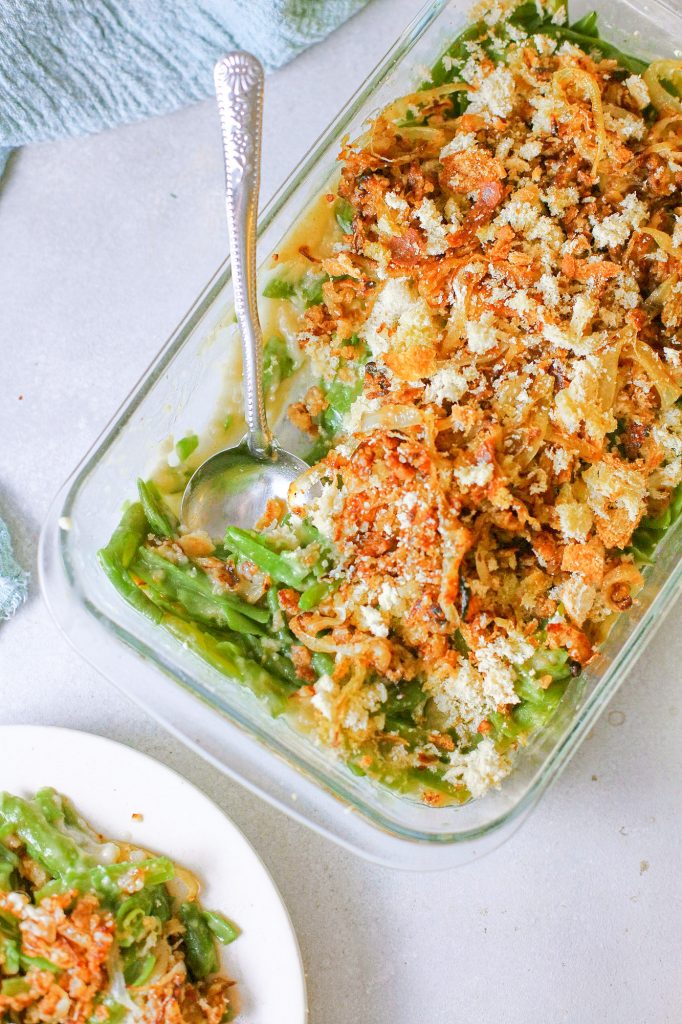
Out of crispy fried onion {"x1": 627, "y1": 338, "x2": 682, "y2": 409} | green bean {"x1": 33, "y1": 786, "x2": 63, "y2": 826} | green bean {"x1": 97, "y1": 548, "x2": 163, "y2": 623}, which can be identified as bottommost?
green bean {"x1": 33, "y1": 786, "x2": 63, "y2": 826}

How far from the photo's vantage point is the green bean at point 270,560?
1878 mm

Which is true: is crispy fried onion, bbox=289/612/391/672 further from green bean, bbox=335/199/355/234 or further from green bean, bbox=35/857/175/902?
green bean, bbox=335/199/355/234

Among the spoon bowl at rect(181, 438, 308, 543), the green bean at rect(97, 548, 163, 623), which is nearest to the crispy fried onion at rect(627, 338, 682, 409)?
the spoon bowl at rect(181, 438, 308, 543)

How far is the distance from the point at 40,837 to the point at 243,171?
1.42 metres

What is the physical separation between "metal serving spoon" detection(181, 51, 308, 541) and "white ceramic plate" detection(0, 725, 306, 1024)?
1.85ft

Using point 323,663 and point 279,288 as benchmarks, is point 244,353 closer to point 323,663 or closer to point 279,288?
point 279,288

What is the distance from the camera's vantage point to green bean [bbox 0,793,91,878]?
204 centimetres

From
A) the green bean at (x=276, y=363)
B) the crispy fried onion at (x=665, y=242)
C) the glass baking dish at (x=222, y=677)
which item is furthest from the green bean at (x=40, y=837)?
the crispy fried onion at (x=665, y=242)

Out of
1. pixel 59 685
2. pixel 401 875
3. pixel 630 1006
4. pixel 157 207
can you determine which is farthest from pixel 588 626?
pixel 157 207

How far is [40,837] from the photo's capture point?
206cm

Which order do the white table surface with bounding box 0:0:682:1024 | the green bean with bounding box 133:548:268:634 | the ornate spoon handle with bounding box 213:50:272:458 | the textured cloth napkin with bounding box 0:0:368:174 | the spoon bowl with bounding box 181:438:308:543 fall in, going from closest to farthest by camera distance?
the ornate spoon handle with bounding box 213:50:272:458 < the green bean with bounding box 133:548:268:634 < the spoon bowl with bounding box 181:438:308:543 < the white table surface with bounding box 0:0:682:1024 < the textured cloth napkin with bounding box 0:0:368:174

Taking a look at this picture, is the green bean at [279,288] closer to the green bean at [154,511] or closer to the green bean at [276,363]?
the green bean at [276,363]

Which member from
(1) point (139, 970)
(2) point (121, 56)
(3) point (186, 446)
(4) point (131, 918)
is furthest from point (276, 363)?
(1) point (139, 970)

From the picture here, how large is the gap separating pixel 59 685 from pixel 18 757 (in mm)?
195
